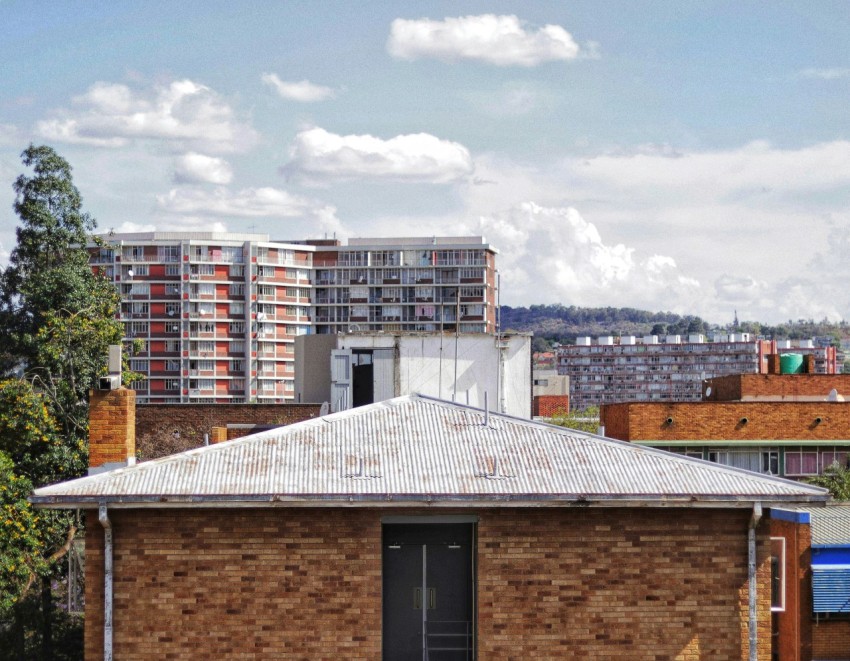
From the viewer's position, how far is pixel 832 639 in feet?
119

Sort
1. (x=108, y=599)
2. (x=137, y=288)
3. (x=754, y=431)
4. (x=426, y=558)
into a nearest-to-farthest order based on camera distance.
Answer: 1. (x=108, y=599)
2. (x=426, y=558)
3. (x=754, y=431)
4. (x=137, y=288)

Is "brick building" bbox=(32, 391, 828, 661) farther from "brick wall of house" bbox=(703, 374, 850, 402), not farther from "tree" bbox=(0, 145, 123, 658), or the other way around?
"brick wall of house" bbox=(703, 374, 850, 402)

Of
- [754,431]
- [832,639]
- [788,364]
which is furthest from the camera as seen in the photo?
[788,364]

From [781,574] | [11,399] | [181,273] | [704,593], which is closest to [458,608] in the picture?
[704,593]

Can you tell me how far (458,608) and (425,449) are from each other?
85.5 inches

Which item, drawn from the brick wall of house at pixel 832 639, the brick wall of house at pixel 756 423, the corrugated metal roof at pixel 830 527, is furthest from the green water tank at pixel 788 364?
the brick wall of house at pixel 832 639

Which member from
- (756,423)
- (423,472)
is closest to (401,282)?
(756,423)

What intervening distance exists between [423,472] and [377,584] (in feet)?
5.11

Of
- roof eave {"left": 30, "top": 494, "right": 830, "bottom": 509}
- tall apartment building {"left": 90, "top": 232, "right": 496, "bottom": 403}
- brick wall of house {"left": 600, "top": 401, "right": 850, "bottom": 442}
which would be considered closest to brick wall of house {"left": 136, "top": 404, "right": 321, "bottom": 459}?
brick wall of house {"left": 600, "top": 401, "right": 850, "bottom": 442}

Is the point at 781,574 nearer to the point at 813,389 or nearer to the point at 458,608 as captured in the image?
the point at 458,608

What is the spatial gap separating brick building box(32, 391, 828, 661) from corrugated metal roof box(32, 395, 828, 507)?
36 mm

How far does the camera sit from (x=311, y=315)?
158250 millimetres

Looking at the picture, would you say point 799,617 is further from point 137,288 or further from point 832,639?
point 137,288

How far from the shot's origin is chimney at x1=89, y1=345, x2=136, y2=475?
58.9 feet
